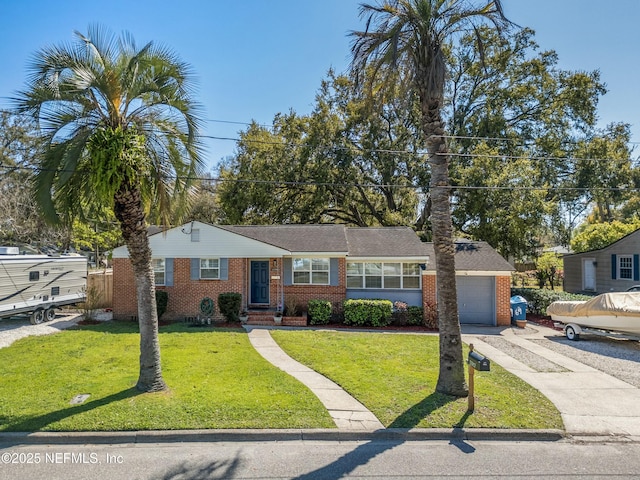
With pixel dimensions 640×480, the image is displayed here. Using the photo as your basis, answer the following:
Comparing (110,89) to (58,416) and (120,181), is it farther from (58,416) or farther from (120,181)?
(58,416)

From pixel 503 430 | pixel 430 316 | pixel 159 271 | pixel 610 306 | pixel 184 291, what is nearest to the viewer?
pixel 503 430

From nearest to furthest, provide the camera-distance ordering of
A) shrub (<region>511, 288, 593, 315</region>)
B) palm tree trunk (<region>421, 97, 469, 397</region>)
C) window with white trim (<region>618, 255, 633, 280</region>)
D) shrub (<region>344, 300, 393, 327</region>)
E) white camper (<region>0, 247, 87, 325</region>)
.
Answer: palm tree trunk (<region>421, 97, 469, 397</region>) → white camper (<region>0, 247, 87, 325</region>) → shrub (<region>344, 300, 393, 327</region>) → shrub (<region>511, 288, 593, 315</region>) → window with white trim (<region>618, 255, 633, 280</region>)

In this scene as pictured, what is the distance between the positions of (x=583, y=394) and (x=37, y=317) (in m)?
18.6

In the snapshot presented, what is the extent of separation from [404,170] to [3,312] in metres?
22.4

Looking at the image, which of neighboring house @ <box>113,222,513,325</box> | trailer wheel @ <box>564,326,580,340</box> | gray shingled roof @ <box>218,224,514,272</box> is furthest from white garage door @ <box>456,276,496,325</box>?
trailer wheel @ <box>564,326,580,340</box>

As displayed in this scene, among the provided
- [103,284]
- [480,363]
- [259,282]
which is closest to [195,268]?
[259,282]

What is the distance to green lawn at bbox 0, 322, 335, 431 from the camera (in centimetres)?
659

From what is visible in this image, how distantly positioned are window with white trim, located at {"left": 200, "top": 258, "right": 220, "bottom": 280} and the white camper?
6.19 meters

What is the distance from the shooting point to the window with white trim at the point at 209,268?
17.5 m

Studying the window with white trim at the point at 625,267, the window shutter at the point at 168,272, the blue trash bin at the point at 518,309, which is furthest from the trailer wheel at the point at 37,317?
the window with white trim at the point at 625,267

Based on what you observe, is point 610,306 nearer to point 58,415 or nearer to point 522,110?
point 58,415

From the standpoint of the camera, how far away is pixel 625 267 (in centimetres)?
2153

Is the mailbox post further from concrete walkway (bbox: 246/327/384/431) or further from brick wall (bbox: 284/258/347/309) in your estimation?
brick wall (bbox: 284/258/347/309)

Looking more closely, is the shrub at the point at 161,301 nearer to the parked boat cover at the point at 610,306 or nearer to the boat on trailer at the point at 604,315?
the boat on trailer at the point at 604,315
